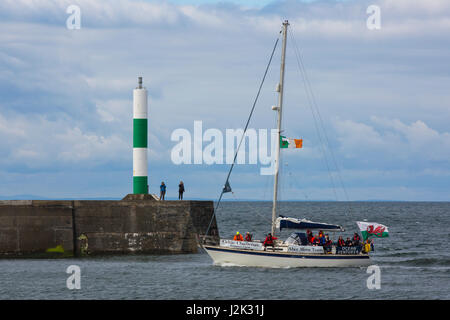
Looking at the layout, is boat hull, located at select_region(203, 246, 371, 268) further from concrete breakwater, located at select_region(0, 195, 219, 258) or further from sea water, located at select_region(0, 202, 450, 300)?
concrete breakwater, located at select_region(0, 195, 219, 258)

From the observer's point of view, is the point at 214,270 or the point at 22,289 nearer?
the point at 22,289

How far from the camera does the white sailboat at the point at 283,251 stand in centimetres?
3328

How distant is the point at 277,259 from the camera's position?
109 ft

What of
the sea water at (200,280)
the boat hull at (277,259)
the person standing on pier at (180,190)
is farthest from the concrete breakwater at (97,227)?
the person standing on pier at (180,190)

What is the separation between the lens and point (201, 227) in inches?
1473

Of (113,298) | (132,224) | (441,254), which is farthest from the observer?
(441,254)

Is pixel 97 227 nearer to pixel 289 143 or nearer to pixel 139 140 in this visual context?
pixel 139 140

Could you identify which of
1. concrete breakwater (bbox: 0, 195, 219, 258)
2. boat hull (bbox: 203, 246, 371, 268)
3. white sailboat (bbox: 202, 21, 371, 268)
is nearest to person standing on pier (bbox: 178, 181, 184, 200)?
concrete breakwater (bbox: 0, 195, 219, 258)

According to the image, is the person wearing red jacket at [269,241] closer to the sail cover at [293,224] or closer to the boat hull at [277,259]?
the boat hull at [277,259]

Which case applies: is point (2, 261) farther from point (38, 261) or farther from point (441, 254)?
point (441, 254)

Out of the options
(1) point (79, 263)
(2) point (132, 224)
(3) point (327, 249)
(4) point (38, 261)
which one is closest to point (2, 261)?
(4) point (38, 261)

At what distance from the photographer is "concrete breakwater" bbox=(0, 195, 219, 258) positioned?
35656 millimetres
